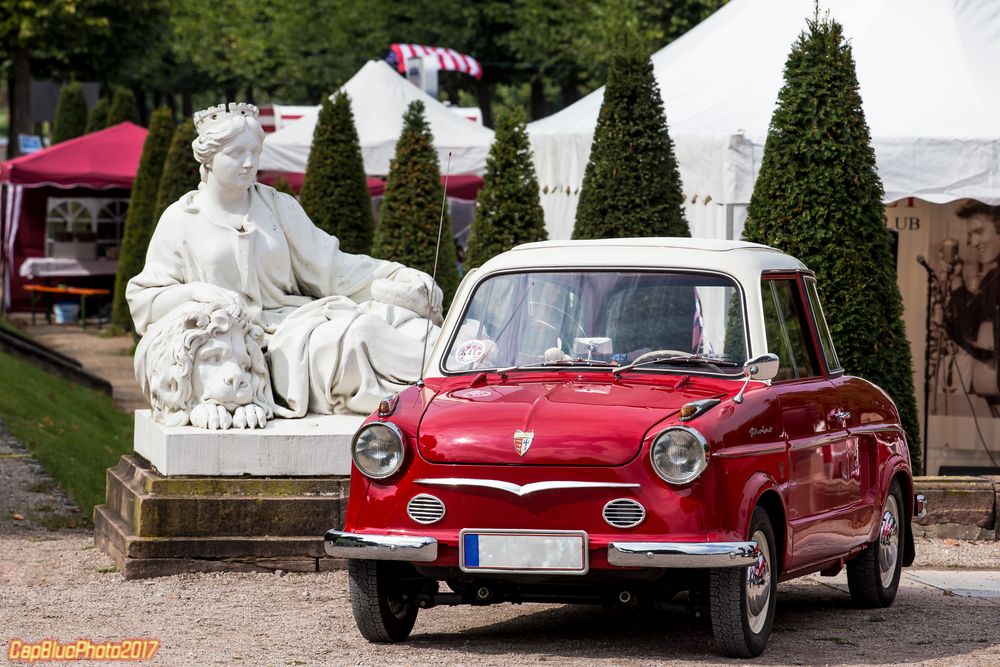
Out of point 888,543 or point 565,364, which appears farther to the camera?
point 888,543

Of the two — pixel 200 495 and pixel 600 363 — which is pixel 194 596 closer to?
pixel 200 495

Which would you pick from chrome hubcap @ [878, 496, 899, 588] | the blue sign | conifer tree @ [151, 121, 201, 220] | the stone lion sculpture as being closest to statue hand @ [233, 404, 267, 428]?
the stone lion sculpture

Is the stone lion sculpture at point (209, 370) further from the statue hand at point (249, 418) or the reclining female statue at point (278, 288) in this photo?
the reclining female statue at point (278, 288)

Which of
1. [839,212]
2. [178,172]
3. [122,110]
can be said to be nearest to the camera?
[839,212]

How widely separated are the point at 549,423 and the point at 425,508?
55 cm

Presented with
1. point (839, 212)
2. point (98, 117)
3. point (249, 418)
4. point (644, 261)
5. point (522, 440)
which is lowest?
point (249, 418)

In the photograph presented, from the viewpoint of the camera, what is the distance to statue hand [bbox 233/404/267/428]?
8648mm

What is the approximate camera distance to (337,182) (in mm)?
18922

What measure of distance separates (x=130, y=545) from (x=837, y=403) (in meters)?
3.40

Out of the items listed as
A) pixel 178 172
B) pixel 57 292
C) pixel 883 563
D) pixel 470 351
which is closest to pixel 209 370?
pixel 470 351

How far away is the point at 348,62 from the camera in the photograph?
163 feet

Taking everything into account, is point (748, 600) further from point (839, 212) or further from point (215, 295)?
point (839, 212)

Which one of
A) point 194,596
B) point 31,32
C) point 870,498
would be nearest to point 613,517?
point 870,498

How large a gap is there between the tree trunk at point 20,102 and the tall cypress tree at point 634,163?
30.6 m
